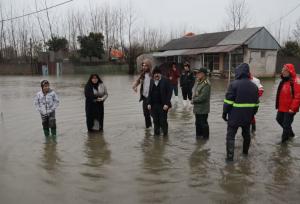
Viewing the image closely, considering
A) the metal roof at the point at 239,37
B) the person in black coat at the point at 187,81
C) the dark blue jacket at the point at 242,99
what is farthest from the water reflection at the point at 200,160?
the metal roof at the point at 239,37

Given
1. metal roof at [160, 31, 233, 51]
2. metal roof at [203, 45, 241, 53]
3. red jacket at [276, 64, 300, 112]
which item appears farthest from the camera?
metal roof at [160, 31, 233, 51]

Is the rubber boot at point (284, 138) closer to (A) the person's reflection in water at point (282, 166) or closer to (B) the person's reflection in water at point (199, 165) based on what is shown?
(A) the person's reflection in water at point (282, 166)

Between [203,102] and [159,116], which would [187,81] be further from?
[203,102]

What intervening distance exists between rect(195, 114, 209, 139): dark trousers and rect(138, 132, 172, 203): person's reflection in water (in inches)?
29.9

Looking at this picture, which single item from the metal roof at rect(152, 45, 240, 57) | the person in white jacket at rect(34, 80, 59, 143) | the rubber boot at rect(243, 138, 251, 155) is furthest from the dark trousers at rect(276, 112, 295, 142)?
the metal roof at rect(152, 45, 240, 57)

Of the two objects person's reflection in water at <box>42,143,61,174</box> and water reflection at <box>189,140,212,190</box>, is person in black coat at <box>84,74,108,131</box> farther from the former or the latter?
water reflection at <box>189,140,212,190</box>

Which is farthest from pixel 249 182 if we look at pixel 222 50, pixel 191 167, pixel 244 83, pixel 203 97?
pixel 222 50

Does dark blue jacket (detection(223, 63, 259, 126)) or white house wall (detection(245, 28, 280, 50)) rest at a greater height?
white house wall (detection(245, 28, 280, 50))

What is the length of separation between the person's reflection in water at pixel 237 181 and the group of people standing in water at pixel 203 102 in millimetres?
273

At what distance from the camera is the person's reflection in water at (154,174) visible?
4052mm

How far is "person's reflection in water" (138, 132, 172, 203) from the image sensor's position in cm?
405

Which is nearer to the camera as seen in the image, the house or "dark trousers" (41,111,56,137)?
"dark trousers" (41,111,56,137)

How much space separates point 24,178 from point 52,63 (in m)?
40.8

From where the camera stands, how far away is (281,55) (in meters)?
39.1
